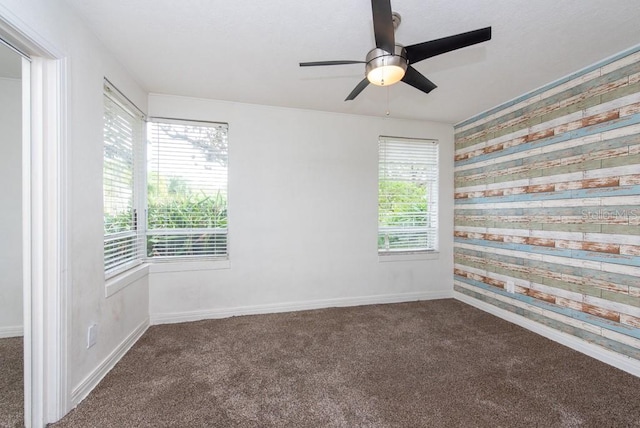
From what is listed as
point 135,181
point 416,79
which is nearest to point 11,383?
point 135,181

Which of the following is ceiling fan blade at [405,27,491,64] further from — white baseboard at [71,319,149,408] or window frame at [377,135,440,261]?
white baseboard at [71,319,149,408]

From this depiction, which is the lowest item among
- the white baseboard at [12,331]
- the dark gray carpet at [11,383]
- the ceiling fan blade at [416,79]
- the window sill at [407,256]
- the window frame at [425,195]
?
the dark gray carpet at [11,383]

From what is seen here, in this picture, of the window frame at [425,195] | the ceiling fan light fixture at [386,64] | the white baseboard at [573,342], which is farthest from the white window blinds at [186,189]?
the white baseboard at [573,342]

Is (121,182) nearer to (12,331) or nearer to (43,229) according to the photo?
(43,229)

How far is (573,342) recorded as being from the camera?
2584 millimetres

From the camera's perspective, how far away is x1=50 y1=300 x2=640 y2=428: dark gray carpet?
5.67ft

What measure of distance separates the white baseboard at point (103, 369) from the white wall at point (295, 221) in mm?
439

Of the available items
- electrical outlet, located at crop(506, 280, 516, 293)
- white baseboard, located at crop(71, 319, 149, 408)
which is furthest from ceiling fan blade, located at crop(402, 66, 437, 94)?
white baseboard, located at crop(71, 319, 149, 408)

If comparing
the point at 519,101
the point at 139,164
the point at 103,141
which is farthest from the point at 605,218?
the point at 139,164

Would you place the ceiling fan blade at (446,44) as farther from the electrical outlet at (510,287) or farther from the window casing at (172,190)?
the electrical outlet at (510,287)

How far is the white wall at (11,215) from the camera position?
2.50 meters

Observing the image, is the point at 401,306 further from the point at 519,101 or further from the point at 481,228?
the point at 519,101

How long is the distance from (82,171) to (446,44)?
95.2 inches

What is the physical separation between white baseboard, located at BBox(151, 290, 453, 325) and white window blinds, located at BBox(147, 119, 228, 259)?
2.16ft
